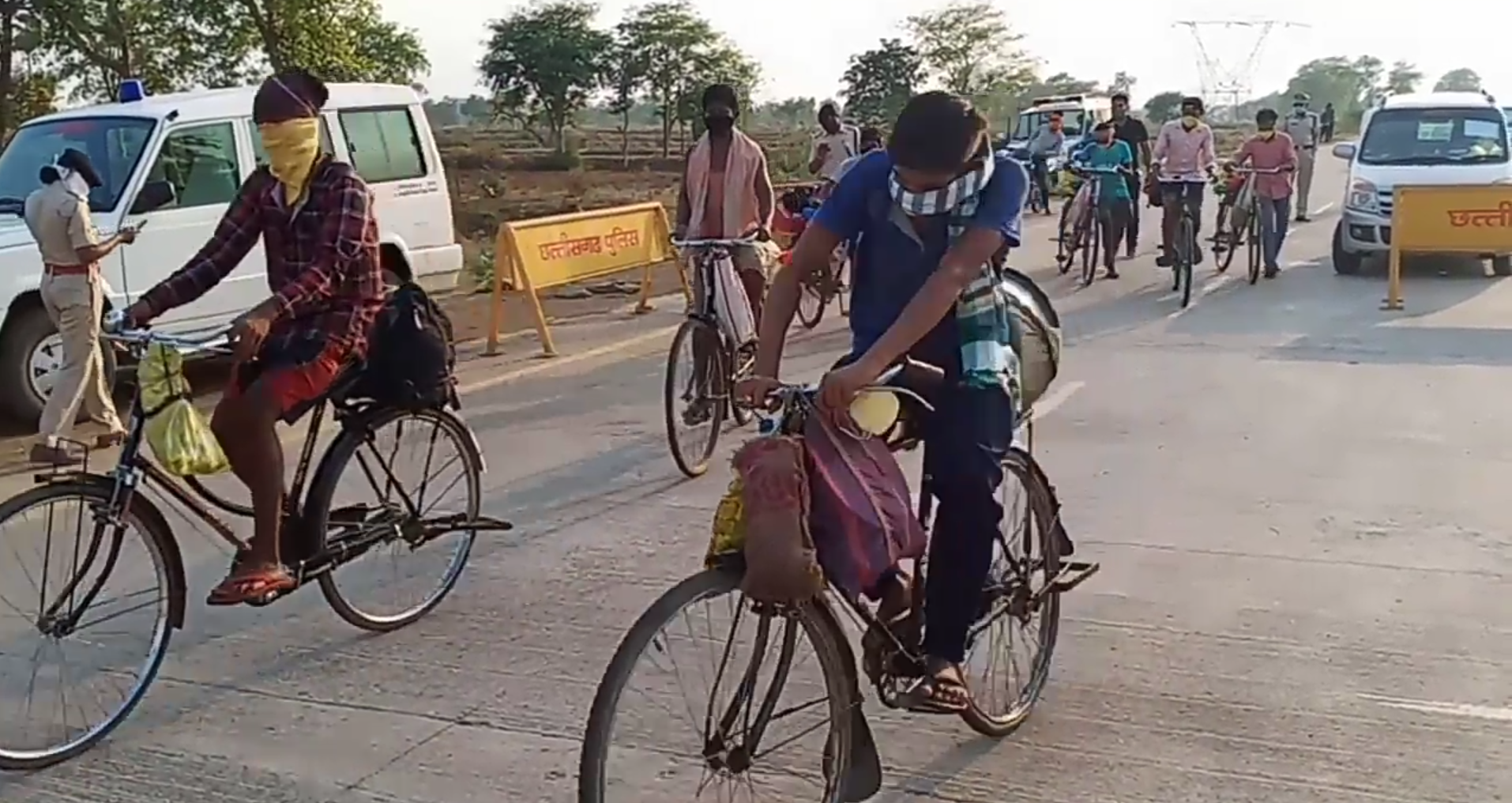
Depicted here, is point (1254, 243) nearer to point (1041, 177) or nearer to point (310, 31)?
point (1041, 177)

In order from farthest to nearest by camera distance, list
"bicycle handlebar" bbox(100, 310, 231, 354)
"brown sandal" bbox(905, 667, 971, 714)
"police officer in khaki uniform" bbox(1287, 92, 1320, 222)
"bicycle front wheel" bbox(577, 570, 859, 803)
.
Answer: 1. "police officer in khaki uniform" bbox(1287, 92, 1320, 222)
2. "bicycle handlebar" bbox(100, 310, 231, 354)
3. "brown sandal" bbox(905, 667, 971, 714)
4. "bicycle front wheel" bbox(577, 570, 859, 803)

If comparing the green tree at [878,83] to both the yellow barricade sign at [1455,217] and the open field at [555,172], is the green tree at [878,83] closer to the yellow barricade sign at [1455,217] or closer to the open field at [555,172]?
the open field at [555,172]

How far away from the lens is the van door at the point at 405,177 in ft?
39.5

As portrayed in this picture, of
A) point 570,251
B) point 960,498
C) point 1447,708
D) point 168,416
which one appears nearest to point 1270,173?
point 570,251

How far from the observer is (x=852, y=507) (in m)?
3.63

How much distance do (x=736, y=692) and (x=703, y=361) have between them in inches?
180

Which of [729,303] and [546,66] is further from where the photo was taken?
[546,66]

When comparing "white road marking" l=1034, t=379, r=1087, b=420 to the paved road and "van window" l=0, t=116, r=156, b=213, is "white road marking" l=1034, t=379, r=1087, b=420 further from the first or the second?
"van window" l=0, t=116, r=156, b=213

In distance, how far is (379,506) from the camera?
5637 mm

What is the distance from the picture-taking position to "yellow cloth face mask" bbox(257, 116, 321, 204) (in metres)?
5.11

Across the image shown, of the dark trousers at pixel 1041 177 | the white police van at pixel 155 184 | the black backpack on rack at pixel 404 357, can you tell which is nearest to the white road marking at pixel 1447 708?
the black backpack on rack at pixel 404 357

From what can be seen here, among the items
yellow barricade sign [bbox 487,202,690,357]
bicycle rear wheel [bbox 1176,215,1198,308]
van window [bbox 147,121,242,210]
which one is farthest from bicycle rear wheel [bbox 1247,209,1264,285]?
van window [bbox 147,121,242,210]

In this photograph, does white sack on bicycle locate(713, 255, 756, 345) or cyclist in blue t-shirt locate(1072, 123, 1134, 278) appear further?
cyclist in blue t-shirt locate(1072, 123, 1134, 278)

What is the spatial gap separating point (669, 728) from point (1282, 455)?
16.3 ft
